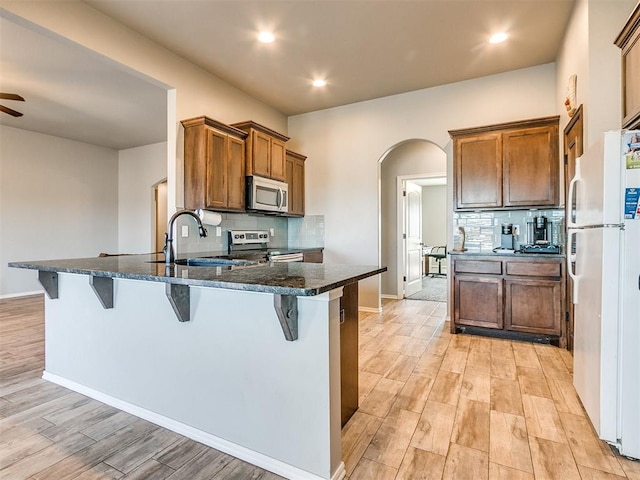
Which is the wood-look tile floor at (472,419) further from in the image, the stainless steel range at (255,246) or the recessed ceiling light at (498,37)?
the recessed ceiling light at (498,37)

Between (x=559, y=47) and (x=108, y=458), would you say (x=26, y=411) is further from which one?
(x=559, y=47)

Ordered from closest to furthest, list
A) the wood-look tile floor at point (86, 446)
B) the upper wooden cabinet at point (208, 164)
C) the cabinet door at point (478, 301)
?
the wood-look tile floor at point (86, 446), the upper wooden cabinet at point (208, 164), the cabinet door at point (478, 301)

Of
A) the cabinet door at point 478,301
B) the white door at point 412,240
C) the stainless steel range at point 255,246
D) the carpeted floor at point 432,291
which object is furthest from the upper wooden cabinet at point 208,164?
the carpeted floor at point 432,291

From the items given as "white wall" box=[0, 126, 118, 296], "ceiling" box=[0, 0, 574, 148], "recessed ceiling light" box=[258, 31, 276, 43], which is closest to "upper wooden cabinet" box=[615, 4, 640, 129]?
"ceiling" box=[0, 0, 574, 148]

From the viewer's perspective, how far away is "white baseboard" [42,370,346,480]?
1.49 meters

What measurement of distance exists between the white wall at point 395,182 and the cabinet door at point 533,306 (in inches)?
87.6

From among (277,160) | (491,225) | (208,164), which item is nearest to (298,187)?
(277,160)

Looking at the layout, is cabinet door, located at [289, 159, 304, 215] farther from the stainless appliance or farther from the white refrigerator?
the white refrigerator

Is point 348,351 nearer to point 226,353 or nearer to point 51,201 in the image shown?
point 226,353

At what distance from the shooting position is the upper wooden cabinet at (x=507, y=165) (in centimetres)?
344

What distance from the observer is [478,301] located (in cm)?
355

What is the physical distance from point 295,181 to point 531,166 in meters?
2.91

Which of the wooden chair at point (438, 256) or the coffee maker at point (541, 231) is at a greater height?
the coffee maker at point (541, 231)

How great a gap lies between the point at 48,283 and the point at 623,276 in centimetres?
346
